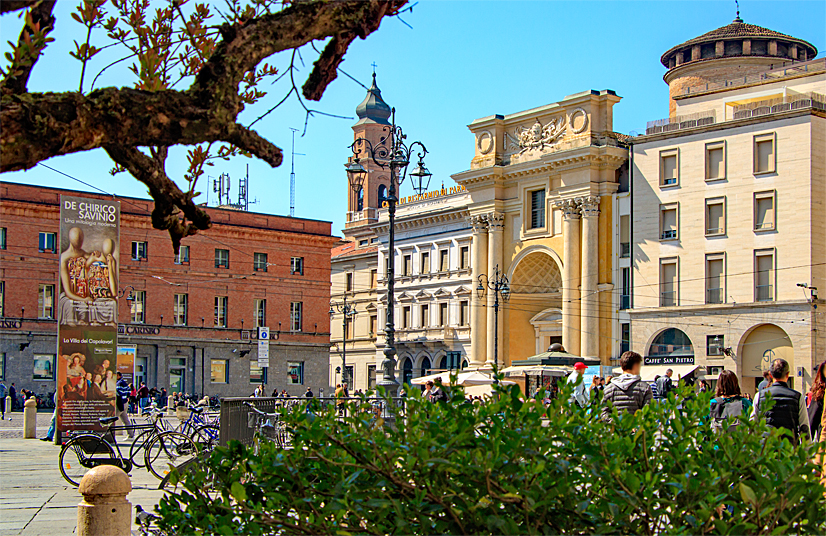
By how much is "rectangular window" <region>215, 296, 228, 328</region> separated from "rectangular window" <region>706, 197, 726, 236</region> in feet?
99.2

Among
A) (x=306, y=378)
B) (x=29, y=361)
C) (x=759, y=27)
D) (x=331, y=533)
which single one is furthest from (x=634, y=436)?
(x=759, y=27)

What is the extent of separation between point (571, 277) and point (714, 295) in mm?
9165

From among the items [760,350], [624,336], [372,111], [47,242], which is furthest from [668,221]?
[372,111]

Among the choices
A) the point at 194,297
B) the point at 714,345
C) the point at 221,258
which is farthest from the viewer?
the point at 221,258

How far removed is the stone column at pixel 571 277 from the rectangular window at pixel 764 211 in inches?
446

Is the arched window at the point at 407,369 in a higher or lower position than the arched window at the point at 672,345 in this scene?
lower

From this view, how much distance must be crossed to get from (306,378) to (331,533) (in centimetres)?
6148

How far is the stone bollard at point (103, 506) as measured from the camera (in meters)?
7.15

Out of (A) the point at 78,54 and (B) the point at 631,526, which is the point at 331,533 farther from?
(A) the point at 78,54

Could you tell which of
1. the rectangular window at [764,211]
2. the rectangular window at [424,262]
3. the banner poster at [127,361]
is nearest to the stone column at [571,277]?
the rectangular window at [764,211]

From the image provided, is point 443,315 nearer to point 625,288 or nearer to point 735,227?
point 625,288

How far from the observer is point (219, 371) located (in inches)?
2398

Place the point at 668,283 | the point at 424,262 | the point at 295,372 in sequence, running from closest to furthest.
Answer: the point at 668,283 → the point at 295,372 → the point at 424,262

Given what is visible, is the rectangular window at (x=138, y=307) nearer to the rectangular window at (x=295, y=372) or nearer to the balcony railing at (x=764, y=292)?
the rectangular window at (x=295, y=372)
